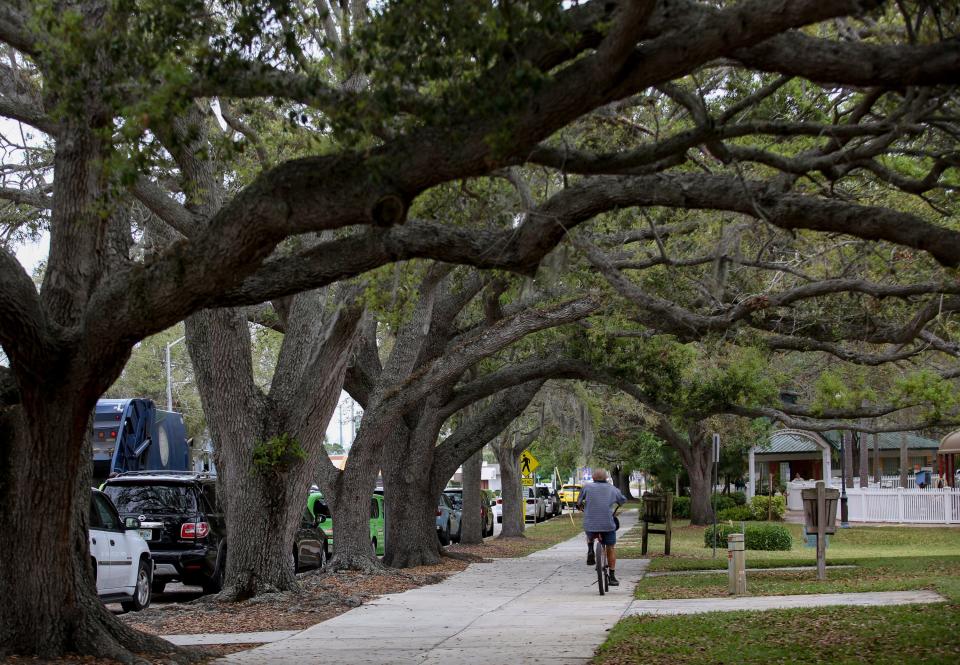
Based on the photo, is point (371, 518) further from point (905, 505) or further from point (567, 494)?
point (567, 494)

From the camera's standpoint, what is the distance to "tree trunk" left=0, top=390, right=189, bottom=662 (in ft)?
31.6

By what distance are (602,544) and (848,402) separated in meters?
4.24

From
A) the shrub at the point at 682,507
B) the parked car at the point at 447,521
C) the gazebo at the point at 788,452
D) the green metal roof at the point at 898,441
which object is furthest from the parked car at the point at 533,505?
the parked car at the point at 447,521

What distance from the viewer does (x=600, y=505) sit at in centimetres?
1686

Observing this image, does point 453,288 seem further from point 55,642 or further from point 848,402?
point 55,642

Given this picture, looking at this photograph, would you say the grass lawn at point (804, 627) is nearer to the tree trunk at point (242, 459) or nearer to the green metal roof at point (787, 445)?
the tree trunk at point (242, 459)

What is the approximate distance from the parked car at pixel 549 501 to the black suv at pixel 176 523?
134 ft

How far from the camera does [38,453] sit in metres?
9.66

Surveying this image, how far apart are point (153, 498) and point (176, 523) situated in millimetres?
624

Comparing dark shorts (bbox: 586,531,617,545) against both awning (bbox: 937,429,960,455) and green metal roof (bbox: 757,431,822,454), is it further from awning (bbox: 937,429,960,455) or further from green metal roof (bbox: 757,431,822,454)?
green metal roof (bbox: 757,431,822,454)

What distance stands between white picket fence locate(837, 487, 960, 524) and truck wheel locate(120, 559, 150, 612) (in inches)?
1068

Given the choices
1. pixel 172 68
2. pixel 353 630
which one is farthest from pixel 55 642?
pixel 172 68

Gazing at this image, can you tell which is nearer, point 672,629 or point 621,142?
point 672,629

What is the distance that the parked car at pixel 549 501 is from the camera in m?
60.3
